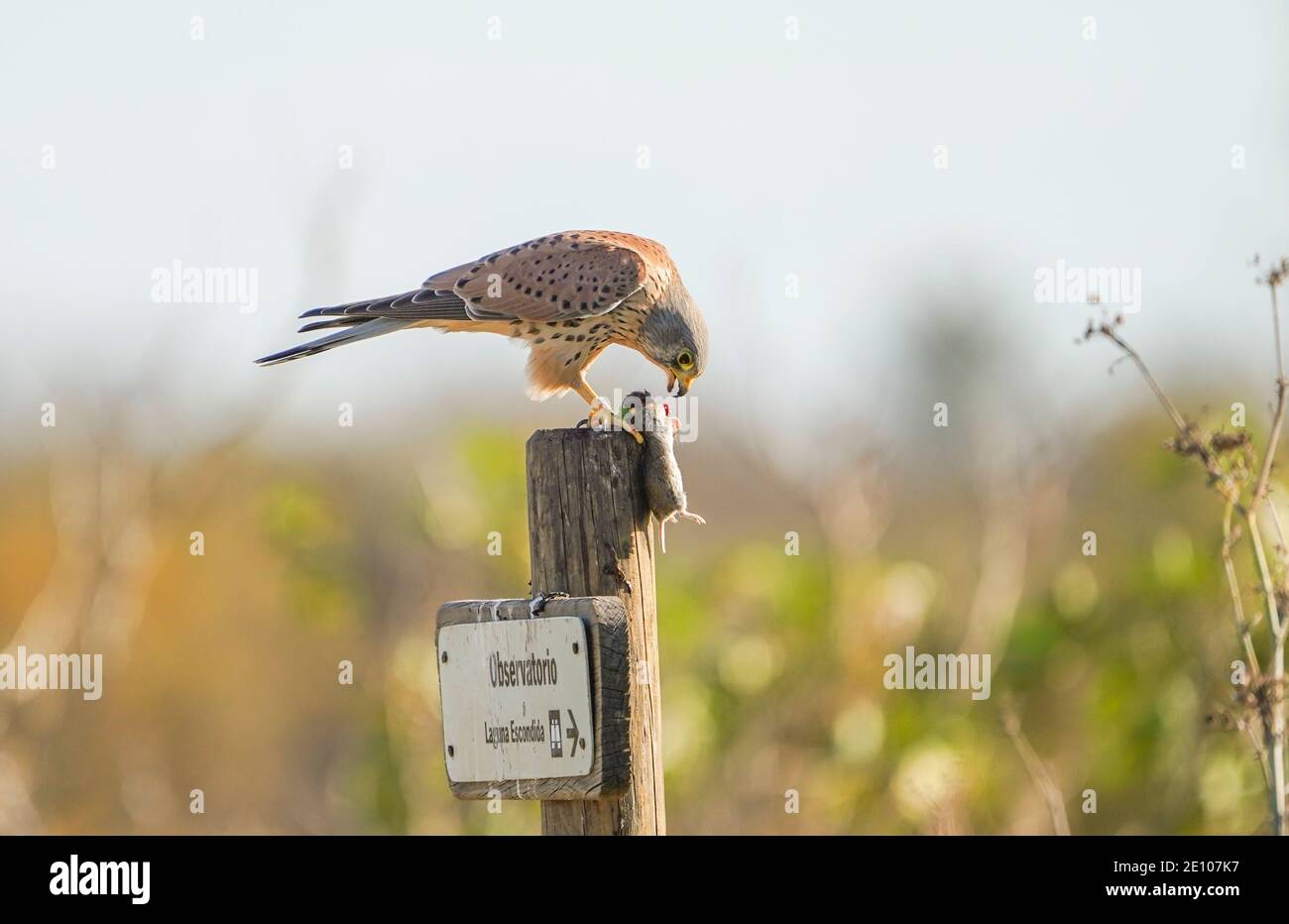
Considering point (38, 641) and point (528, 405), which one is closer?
point (38, 641)

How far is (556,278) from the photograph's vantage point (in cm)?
620

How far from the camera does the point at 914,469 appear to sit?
1784cm

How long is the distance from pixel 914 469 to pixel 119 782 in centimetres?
1002

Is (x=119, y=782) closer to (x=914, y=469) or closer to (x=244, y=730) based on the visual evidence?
(x=244, y=730)

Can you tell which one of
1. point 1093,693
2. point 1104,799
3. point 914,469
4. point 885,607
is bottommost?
point 1104,799

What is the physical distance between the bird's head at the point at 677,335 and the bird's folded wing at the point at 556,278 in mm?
106

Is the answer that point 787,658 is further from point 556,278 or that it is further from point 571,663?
point 571,663

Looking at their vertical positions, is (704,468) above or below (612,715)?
Result: above

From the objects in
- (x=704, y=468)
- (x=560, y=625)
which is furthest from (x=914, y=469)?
(x=560, y=625)

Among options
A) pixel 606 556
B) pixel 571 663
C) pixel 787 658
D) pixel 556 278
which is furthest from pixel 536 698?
pixel 787 658

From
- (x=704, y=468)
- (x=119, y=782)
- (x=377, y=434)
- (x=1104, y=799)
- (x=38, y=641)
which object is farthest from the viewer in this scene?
(x=704, y=468)

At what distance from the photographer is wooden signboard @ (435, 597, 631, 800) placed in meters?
3.87

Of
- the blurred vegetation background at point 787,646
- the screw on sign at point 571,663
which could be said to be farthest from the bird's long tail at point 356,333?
the blurred vegetation background at point 787,646

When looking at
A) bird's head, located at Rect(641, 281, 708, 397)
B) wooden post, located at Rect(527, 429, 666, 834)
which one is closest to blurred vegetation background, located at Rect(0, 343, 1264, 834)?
bird's head, located at Rect(641, 281, 708, 397)
